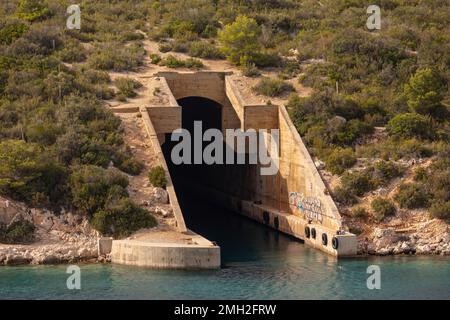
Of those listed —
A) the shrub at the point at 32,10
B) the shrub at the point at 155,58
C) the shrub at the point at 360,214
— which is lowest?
the shrub at the point at 360,214

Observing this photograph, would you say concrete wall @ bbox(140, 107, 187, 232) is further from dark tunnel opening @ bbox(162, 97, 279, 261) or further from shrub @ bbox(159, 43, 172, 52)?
shrub @ bbox(159, 43, 172, 52)

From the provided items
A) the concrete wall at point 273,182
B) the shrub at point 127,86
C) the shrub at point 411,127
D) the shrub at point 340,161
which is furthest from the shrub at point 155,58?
the shrub at point 411,127

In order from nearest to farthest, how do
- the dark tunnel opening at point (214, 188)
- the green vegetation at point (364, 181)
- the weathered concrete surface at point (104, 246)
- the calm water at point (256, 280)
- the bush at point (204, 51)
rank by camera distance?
the calm water at point (256, 280)
the weathered concrete surface at point (104, 246)
the green vegetation at point (364, 181)
the dark tunnel opening at point (214, 188)
the bush at point (204, 51)

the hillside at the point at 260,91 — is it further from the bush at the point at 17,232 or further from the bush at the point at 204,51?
the bush at the point at 17,232

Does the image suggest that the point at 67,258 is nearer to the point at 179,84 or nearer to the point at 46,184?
the point at 46,184

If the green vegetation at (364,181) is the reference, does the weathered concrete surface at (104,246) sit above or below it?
below

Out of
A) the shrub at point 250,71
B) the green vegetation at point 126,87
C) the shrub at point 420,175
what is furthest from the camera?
the shrub at point 250,71
